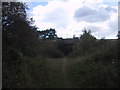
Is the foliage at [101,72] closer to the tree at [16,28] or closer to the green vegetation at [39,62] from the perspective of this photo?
the green vegetation at [39,62]

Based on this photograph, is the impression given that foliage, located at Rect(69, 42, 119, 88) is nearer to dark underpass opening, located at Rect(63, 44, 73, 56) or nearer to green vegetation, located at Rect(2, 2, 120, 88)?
green vegetation, located at Rect(2, 2, 120, 88)

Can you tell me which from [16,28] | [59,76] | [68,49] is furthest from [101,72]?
[68,49]

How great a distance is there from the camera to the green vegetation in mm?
7941

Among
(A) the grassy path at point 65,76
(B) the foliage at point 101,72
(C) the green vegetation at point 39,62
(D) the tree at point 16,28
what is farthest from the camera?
(D) the tree at point 16,28

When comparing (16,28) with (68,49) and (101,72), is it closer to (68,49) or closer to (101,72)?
(101,72)

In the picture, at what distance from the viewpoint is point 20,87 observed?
23.8 ft

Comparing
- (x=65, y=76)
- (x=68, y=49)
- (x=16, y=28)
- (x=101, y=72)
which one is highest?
(x=16, y=28)

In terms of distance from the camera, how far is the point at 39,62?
1073 centimetres

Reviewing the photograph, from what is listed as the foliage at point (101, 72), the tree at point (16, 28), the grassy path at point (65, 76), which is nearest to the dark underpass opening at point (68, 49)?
the grassy path at point (65, 76)

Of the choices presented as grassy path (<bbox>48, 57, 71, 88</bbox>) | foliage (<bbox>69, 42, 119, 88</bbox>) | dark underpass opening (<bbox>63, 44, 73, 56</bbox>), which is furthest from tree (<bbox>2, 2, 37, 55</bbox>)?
dark underpass opening (<bbox>63, 44, 73, 56</bbox>)

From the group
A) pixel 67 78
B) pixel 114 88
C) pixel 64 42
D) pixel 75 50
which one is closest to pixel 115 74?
pixel 114 88

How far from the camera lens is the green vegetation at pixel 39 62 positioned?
313 inches

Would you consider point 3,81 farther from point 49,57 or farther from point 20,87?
point 49,57

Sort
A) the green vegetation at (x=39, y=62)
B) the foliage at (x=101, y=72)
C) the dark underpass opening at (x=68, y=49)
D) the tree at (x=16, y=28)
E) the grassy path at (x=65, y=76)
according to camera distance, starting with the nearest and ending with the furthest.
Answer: the foliage at (x=101, y=72) → the green vegetation at (x=39, y=62) → the grassy path at (x=65, y=76) → the tree at (x=16, y=28) → the dark underpass opening at (x=68, y=49)
